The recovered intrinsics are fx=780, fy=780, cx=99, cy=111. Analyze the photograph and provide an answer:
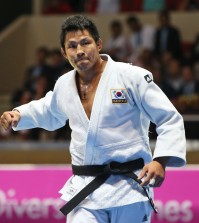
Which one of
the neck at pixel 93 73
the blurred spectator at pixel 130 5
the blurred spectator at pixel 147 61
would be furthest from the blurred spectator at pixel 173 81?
the neck at pixel 93 73

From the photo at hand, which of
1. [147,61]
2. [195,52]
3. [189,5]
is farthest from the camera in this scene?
[189,5]

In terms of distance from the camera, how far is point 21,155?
10102 millimetres

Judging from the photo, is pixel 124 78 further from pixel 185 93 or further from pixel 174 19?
pixel 174 19

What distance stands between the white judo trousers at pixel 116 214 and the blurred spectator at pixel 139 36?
7487 mm

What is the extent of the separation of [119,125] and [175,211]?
10.5 ft

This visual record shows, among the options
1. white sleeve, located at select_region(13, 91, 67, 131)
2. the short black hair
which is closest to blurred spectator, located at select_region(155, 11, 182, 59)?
white sleeve, located at select_region(13, 91, 67, 131)

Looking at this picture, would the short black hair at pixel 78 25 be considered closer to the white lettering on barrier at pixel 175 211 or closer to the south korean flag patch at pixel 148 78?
the south korean flag patch at pixel 148 78

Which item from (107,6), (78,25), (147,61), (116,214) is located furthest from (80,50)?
(107,6)

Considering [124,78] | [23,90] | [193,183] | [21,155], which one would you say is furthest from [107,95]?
[23,90]

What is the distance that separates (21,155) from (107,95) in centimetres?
547

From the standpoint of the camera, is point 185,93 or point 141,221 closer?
point 141,221

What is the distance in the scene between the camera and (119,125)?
4.78 meters

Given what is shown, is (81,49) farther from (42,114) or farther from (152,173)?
(152,173)

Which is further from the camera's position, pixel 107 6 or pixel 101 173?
pixel 107 6
